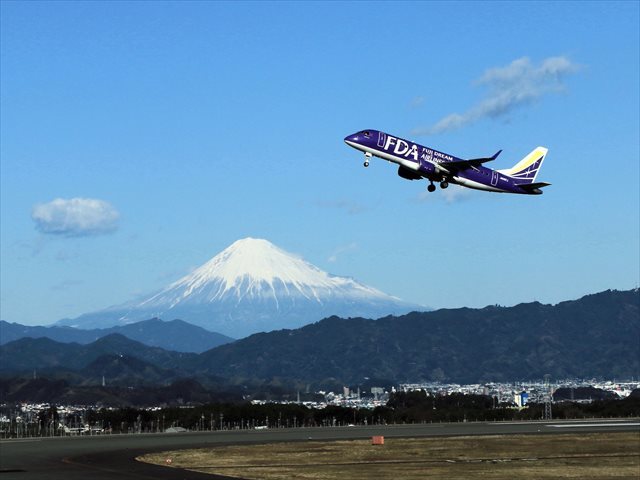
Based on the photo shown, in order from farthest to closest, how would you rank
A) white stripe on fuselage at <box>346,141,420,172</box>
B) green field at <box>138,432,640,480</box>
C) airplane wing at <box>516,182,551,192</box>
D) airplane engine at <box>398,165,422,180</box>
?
airplane wing at <box>516,182,551,192</box> < airplane engine at <box>398,165,422,180</box> < white stripe on fuselage at <box>346,141,420,172</box> < green field at <box>138,432,640,480</box>

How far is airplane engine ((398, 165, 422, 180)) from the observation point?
10389 centimetres

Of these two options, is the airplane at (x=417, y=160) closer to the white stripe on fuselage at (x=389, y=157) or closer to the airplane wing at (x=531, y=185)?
the white stripe on fuselage at (x=389, y=157)

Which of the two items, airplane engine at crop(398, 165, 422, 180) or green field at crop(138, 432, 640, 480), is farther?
airplane engine at crop(398, 165, 422, 180)

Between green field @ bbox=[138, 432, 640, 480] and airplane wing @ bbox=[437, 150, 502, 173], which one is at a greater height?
airplane wing @ bbox=[437, 150, 502, 173]

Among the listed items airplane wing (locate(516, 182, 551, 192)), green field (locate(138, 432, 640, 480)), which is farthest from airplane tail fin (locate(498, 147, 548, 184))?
green field (locate(138, 432, 640, 480))

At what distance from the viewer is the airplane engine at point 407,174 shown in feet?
341

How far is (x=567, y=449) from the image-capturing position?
404ft

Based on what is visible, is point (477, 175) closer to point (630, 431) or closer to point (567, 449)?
point (567, 449)

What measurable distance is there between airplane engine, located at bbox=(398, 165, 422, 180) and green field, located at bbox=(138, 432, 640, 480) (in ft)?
84.9

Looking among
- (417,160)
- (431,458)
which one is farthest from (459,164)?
(431,458)

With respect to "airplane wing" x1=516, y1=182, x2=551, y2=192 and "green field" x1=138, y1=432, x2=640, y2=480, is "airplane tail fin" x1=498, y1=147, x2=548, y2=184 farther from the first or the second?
"green field" x1=138, y1=432, x2=640, y2=480

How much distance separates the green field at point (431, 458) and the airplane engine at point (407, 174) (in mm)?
25884

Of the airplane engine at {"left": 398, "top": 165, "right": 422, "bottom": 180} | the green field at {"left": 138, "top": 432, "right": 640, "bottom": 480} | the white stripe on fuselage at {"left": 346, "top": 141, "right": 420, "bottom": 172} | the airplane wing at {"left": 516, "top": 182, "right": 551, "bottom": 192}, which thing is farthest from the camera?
the airplane wing at {"left": 516, "top": 182, "right": 551, "bottom": 192}

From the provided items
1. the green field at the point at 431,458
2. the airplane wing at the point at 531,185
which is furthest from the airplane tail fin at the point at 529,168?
the green field at the point at 431,458
